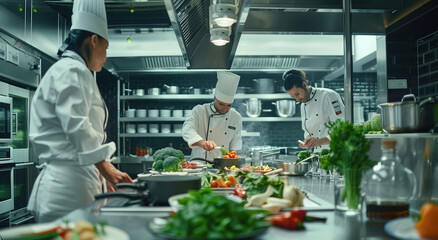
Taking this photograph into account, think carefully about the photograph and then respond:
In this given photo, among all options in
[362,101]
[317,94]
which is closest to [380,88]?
[317,94]

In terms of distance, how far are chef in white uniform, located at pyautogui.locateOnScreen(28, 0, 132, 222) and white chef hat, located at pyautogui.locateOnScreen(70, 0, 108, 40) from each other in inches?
0.4

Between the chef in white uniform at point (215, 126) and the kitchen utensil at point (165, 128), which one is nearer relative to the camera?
the chef in white uniform at point (215, 126)

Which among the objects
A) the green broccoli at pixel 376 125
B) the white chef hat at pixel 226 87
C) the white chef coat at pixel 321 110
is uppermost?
the white chef hat at pixel 226 87

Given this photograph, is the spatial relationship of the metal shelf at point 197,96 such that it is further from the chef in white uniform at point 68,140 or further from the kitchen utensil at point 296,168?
the chef in white uniform at point 68,140

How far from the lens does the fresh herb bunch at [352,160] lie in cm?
119

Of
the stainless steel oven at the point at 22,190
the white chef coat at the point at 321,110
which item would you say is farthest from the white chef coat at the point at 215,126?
the stainless steel oven at the point at 22,190

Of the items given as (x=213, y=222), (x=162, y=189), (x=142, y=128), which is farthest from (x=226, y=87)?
(x=213, y=222)

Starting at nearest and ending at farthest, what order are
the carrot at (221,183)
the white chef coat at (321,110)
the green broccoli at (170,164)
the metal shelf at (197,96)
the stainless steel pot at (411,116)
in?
the stainless steel pot at (411,116) → the carrot at (221,183) → the green broccoli at (170,164) → the white chef coat at (321,110) → the metal shelf at (197,96)

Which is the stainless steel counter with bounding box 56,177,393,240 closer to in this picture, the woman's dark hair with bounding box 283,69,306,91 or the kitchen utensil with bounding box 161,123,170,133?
the woman's dark hair with bounding box 283,69,306,91

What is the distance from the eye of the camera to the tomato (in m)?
0.82

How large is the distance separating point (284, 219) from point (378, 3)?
9.84 feet

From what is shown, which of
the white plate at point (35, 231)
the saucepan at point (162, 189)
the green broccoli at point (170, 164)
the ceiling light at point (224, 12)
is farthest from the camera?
the green broccoli at point (170, 164)

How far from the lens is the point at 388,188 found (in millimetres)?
1155

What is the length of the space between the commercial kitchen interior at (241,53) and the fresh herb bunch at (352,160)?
0.88m
